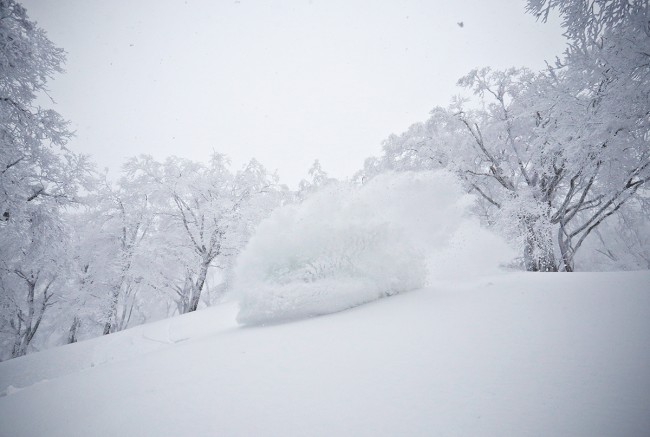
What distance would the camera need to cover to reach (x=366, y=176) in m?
16.3

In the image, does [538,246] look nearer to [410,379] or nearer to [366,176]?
[366,176]

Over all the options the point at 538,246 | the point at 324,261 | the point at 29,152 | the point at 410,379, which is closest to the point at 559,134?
the point at 538,246

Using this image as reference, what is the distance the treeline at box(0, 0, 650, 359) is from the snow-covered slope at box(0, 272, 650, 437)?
4.52 metres

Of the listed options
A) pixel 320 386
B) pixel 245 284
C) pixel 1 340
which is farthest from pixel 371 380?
pixel 1 340

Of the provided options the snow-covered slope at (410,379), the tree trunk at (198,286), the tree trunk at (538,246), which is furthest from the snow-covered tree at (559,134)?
the tree trunk at (198,286)

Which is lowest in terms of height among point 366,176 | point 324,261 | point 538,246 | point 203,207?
point 324,261

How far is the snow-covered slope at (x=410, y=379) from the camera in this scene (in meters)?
1.21

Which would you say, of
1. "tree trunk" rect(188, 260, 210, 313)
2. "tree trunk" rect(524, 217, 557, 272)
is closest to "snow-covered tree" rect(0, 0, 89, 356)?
"tree trunk" rect(188, 260, 210, 313)

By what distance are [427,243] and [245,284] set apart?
4238mm

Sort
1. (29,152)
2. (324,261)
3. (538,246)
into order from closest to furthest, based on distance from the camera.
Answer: (324,261), (29,152), (538,246)

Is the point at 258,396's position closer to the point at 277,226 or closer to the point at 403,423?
the point at 403,423

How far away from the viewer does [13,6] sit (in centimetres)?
550

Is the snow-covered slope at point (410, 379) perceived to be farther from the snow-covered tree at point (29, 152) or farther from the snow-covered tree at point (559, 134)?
the snow-covered tree at point (29, 152)

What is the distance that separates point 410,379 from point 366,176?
1531 cm
